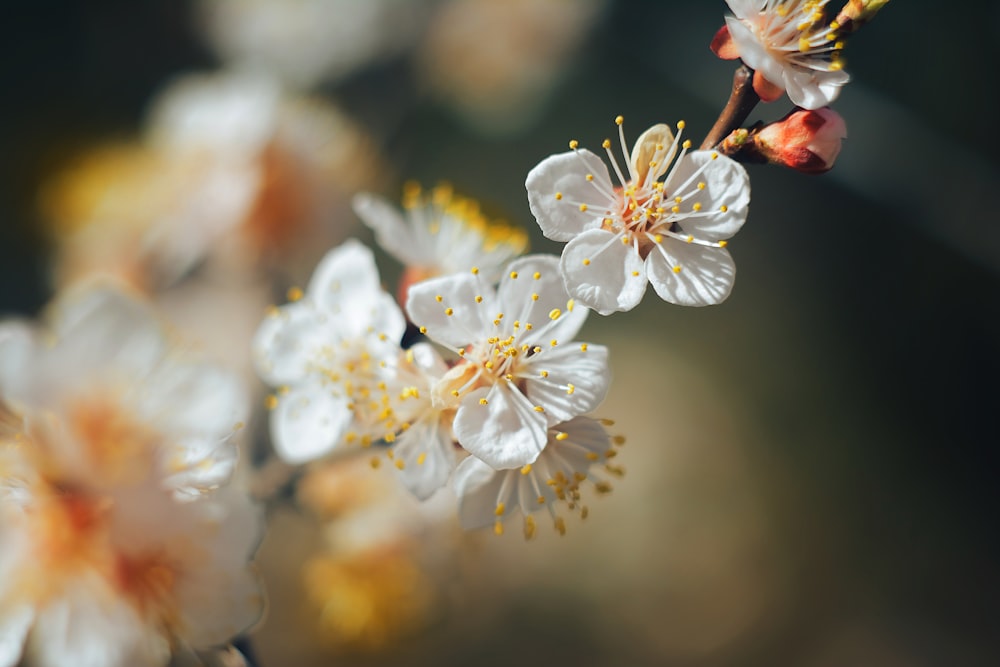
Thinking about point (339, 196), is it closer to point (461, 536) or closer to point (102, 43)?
point (461, 536)

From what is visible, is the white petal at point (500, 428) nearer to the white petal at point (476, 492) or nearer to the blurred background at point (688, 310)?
the white petal at point (476, 492)

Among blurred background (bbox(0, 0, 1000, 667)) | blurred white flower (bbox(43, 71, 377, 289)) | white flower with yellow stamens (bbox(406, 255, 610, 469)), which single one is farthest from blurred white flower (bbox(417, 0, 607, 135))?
white flower with yellow stamens (bbox(406, 255, 610, 469))

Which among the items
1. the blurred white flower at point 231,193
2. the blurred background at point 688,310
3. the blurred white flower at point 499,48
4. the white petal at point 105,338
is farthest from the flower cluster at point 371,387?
the blurred white flower at point 499,48

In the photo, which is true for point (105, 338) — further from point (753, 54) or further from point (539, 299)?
point (753, 54)

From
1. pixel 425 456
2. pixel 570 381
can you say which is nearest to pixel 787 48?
pixel 570 381

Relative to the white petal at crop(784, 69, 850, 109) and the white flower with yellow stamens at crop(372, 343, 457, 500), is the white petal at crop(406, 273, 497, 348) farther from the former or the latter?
the white petal at crop(784, 69, 850, 109)
